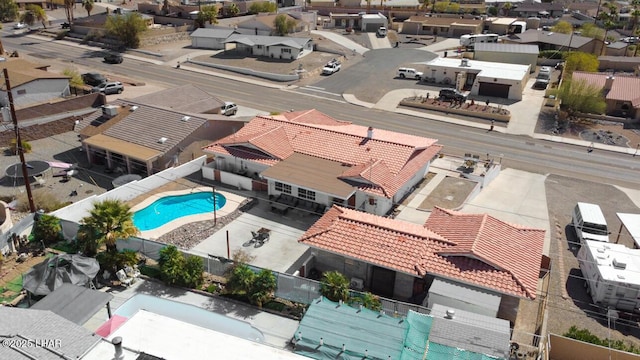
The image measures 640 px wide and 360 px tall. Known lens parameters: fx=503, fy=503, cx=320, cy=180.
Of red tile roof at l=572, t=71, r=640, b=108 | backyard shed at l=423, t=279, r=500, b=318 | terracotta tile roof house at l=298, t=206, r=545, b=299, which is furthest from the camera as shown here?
red tile roof at l=572, t=71, r=640, b=108

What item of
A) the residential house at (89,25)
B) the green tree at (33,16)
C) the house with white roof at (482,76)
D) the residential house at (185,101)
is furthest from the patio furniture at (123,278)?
the green tree at (33,16)

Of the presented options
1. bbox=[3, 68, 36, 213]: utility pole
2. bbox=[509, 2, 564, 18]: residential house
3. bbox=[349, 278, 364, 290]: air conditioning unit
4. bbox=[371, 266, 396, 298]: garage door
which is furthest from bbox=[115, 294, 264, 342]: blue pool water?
bbox=[509, 2, 564, 18]: residential house

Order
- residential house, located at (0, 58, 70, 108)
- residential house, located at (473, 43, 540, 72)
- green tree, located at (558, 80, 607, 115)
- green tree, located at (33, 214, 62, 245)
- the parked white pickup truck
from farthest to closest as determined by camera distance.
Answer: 1. residential house, located at (473, 43, 540, 72)
2. the parked white pickup truck
3. green tree, located at (558, 80, 607, 115)
4. residential house, located at (0, 58, 70, 108)
5. green tree, located at (33, 214, 62, 245)

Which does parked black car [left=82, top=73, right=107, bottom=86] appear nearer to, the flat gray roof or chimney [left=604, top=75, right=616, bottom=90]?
the flat gray roof

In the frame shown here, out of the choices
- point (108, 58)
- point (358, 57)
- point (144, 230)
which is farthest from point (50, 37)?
point (144, 230)

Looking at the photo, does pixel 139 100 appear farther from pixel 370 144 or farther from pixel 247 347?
pixel 247 347

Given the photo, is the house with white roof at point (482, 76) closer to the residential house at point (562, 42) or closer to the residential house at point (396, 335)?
the residential house at point (562, 42)

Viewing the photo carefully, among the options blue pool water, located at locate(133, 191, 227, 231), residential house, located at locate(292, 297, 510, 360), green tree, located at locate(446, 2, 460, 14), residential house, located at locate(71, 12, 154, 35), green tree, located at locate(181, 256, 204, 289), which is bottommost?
blue pool water, located at locate(133, 191, 227, 231)

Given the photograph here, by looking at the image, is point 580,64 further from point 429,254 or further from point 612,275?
point 429,254

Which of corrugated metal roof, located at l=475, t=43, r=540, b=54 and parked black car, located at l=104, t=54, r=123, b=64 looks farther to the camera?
corrugated metal roof, located at l=475, t=43, r=540, b=54
